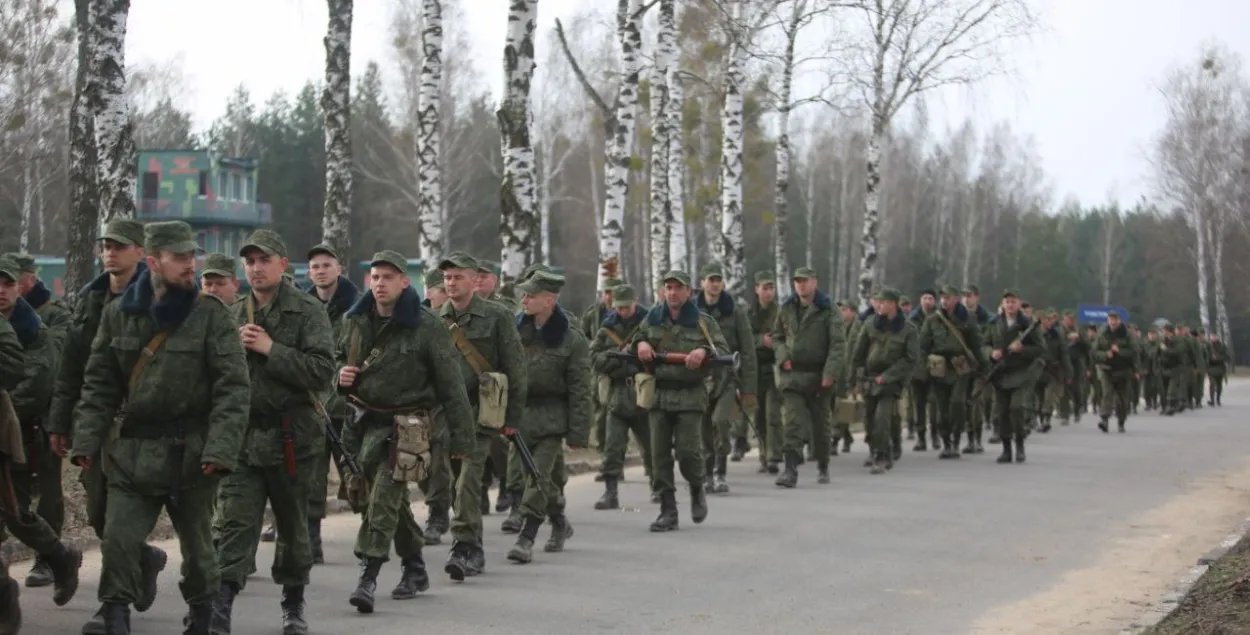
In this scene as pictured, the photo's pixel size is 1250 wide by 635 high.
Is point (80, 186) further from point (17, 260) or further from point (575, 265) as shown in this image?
point (575, 265)

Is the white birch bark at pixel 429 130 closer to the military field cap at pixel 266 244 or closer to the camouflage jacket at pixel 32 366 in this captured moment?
the camouflage jacket at pixel 32 366

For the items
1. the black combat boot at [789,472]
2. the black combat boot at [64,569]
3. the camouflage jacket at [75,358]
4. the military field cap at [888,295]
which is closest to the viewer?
the camouflage jacket at [75,358]

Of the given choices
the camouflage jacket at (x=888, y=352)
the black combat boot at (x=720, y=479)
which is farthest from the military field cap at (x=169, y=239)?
the camouflage jacket at (x=888, y=352)

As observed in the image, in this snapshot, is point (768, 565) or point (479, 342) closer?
point (479, 342)

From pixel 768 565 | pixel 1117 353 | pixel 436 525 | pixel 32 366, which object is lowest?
pixel 768 565

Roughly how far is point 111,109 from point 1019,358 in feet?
34.7

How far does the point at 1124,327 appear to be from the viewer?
90.6 feet

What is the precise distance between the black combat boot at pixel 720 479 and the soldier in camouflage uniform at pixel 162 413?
8606mm

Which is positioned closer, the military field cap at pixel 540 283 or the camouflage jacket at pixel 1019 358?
the military field cap at pixel 540 283

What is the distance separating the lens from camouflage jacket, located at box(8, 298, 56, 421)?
909 centimetres

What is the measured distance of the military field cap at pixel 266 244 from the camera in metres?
8.18

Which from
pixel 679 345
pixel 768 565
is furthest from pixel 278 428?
pixel 679 345

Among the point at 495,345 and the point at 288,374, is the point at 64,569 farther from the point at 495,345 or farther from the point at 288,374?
the point at 495,345

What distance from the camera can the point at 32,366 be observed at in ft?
29.9
